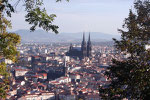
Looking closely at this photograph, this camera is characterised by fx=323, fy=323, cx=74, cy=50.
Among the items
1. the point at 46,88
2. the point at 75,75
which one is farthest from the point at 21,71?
the point at 46,88

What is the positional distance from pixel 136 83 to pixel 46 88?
167ft

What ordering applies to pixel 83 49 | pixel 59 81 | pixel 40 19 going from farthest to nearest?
1. pixel 83 49
2. pixel 59 81
3. pixel 40 19

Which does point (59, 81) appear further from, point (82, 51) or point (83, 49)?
point (82, 51)

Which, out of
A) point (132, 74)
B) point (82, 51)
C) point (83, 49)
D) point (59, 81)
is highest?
point (132, 74)

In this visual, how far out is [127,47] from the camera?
24.5ft

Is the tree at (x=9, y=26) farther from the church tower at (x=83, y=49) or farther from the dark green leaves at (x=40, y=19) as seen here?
the church tower at (x=83, y=49)

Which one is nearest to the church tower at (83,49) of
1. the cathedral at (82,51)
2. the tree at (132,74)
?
the cathedral at (82,51)

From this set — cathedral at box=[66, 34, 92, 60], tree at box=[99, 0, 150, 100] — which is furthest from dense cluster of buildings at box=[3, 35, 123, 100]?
tree at box=[99, 0, 150, 100]

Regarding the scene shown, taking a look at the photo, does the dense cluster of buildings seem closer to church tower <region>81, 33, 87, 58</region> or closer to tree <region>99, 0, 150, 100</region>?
church tower <region>81, 33, 87, 58</region>

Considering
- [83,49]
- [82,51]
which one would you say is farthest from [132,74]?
[82,51]

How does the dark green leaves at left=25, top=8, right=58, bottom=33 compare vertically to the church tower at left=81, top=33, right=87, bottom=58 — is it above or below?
above

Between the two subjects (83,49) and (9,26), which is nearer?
(9,26)

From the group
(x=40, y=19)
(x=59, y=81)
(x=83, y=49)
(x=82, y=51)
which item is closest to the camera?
(x=40, y=19)

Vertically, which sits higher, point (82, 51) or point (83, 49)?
point (83, 49)
